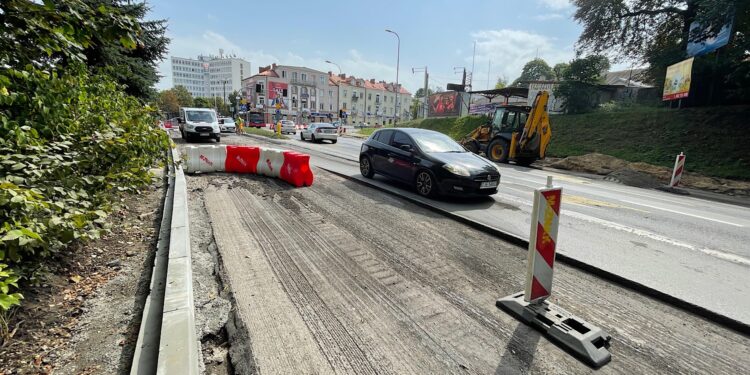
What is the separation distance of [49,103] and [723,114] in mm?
24173

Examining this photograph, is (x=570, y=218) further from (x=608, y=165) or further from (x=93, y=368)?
(x=608, y=165)

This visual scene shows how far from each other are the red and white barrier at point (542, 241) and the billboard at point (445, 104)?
37.0m

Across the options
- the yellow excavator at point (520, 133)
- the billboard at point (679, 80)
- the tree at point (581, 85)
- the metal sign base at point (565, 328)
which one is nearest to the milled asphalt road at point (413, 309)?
the metal sign base at point (565, 328)

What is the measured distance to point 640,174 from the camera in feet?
41.3

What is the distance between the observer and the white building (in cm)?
14338

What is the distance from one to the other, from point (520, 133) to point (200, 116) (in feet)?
58.4

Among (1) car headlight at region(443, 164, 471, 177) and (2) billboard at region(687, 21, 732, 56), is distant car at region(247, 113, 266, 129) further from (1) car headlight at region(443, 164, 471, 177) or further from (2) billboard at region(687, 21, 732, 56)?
(1) car headlight at region(443, 164, 471, 177)

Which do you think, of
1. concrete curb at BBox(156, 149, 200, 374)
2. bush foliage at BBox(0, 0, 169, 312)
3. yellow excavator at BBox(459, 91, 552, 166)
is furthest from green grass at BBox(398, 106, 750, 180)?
bush foliage at BBox(0, 0, 169, 312)

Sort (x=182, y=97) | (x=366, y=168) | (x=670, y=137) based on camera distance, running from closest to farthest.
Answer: (x=366, y=168) < (x=670, y=137) < (x=182, y=97)

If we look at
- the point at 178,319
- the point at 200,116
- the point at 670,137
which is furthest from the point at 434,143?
the point at 200,116

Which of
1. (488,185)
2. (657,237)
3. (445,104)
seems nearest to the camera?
Result: (657,237)

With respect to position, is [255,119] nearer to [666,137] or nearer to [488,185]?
[666,137]

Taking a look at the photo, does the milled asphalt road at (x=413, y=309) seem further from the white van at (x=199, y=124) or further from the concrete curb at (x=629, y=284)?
the white van at (x=199, y=124)

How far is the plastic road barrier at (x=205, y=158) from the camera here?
9.05m
